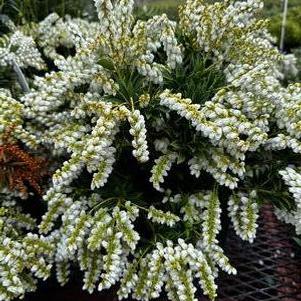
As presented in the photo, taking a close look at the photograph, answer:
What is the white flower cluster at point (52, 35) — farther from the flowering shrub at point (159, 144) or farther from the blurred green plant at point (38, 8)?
the flowering shrub at point (159, 144)

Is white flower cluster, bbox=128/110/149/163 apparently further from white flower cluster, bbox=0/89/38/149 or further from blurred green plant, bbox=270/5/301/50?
blurred green plant, bbox=270/5/301/50

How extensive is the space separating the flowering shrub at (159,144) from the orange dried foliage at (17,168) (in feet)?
0.20

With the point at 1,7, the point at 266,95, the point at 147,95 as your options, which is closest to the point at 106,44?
the point at 147,95

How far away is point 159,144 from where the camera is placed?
1.58 m

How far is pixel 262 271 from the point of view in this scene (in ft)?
6.34

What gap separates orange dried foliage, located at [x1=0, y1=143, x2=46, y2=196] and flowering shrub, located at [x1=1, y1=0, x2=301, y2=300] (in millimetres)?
61

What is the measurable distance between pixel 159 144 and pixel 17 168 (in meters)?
0.46

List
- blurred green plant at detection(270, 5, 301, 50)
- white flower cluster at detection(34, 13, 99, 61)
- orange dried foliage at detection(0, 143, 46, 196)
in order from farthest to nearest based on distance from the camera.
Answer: blurred green plant at detection(270, 5, 301, 50)
white flower cluster at detection(34, 13, 99, 61)
orange dried foliage at detection(0, 143, 46, 196)

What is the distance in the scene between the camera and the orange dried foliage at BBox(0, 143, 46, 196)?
1594 mm

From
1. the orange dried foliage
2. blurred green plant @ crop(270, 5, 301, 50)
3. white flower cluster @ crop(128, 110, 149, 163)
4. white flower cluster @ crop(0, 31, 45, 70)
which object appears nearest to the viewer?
white flower cluster @ crop(128, 110, 149, 163)

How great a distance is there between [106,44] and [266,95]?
523 millimetres

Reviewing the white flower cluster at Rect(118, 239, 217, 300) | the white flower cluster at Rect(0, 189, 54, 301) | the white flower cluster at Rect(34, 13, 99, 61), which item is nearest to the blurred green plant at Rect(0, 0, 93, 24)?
A: the white flower cluster at Rect(34, 13, 99, 61)

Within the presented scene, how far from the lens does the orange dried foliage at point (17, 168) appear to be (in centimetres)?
159

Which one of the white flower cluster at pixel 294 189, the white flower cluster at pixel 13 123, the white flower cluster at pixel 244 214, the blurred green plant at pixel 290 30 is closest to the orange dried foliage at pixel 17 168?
the white flower cluster at pixel 13 123
